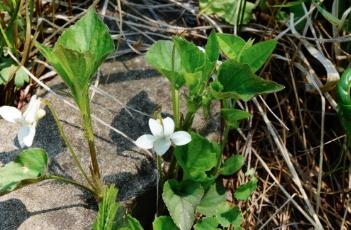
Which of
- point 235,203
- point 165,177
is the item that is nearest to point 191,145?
point 165,177

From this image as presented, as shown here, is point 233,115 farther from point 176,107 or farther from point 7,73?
point 7,73

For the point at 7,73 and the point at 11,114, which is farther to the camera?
the point at 7,73

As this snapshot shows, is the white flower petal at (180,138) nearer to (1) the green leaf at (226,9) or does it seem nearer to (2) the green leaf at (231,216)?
(2) the green leaf at (231,216)

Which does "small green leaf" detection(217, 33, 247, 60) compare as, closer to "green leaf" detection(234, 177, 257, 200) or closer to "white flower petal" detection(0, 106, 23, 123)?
"green leaf" detection(234, 177, 257, 200)

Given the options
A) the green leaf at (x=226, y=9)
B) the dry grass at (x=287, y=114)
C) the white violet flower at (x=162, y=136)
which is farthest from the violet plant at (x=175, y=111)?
the green leaf at (x=226, y=9)

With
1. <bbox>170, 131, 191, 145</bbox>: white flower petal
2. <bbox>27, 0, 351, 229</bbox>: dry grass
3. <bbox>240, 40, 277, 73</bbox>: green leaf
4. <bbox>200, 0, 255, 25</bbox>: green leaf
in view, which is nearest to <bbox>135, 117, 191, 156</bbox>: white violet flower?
<bbox>170, 131, 191, 145</bbox>: white flower petal

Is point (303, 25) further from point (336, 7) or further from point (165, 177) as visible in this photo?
point (165, 177)

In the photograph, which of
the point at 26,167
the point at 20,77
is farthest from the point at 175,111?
the point at 20,77
